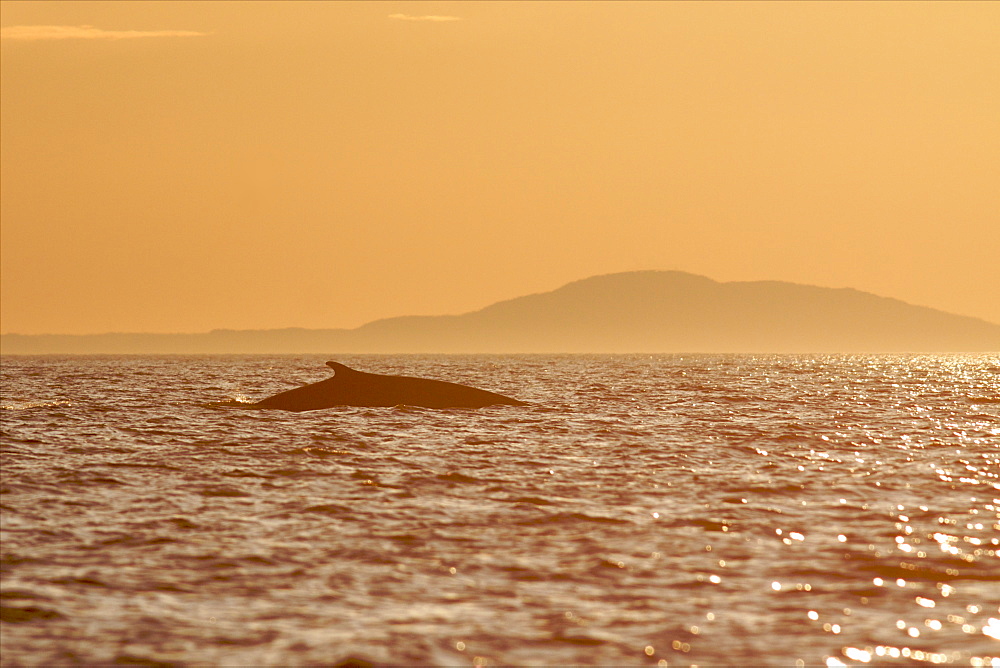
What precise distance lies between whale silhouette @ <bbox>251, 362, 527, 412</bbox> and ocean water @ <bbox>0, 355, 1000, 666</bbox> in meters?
11.1

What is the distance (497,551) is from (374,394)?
28272 millimetres

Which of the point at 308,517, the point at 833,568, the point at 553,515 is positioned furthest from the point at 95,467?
the point at 833,568

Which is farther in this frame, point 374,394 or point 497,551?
point 374,394

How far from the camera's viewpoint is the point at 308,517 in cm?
1770

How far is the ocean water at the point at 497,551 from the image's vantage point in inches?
428

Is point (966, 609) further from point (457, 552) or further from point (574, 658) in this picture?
point (457, 552)

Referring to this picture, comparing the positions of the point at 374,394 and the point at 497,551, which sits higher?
the point at 374,394

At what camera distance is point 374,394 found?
4291 centimetres

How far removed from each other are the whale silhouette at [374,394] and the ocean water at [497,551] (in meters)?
11.1

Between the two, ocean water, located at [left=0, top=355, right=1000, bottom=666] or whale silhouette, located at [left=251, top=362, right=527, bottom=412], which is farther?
whale silhouette, located at [left=251, top=362, right=527, bottom=412]

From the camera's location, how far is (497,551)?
592 inches

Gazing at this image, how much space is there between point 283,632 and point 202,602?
1.58 meters

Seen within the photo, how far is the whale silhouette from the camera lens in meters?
42.2

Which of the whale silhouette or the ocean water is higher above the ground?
the whale silhouette
